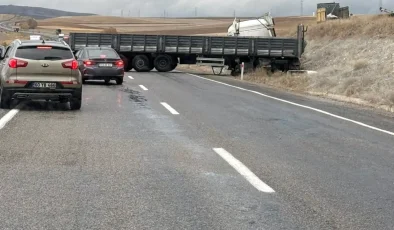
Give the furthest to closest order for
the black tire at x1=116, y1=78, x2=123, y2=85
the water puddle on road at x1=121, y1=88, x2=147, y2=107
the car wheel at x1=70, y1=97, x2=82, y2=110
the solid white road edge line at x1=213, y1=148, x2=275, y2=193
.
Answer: the black tire at x1=116, y1=78, x2=123, y2=85 → the water puddle on road at x1=121, y1=88, x2=147, y2=107 → the car wheel at x1=70, y1=97, x2=82, y2=110 → the solid white road edge line at x1=213, y1=148, x2=275, y2=193

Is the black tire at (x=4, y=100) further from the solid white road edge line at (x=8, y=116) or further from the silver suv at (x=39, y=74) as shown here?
the solid white road edge line at (x=8, y=116)

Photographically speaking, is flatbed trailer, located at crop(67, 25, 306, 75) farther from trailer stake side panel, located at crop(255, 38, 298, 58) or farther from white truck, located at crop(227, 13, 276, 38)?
white truck, located at crop(227, 13, 276, 38)

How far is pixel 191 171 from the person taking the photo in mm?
7438

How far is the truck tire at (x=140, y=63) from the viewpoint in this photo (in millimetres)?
35188

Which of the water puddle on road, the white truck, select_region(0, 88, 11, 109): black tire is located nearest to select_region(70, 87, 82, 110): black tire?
select_region(0, 88, 11, 109): black tire

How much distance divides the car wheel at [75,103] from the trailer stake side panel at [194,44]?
66.0ft

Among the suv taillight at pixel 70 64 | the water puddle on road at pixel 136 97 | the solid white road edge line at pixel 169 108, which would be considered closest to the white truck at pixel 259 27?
the water puddle on road at pixel 136 97

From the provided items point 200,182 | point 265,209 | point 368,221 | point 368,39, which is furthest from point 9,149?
point 368,39

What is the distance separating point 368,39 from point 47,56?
2806 centimetres

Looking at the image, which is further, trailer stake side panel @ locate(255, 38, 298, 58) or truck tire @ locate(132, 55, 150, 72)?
truck tire @ locate(132, 55, 150, 72)

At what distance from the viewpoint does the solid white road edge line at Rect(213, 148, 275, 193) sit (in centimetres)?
666

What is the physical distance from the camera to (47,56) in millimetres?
13516

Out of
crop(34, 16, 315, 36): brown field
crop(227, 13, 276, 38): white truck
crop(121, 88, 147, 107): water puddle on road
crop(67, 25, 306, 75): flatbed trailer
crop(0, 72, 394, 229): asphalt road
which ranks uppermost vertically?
crop(34, 16, 315, 36): brown field

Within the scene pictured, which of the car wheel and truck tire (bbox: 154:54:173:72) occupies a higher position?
truck tire (bbox: 154:54:173:72)
